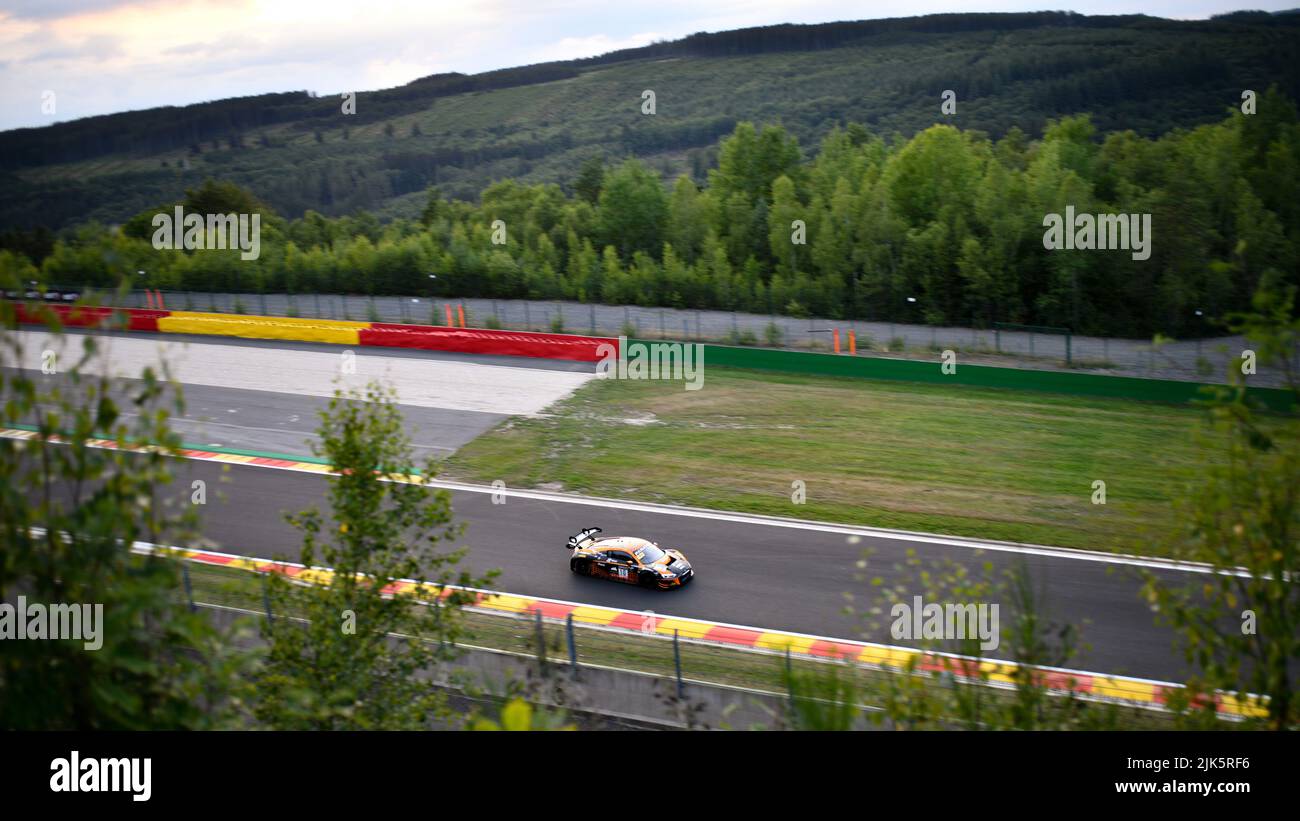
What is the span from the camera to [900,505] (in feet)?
79.8

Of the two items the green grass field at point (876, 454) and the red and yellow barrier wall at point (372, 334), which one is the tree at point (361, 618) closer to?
the green grass field at point (876, 454)

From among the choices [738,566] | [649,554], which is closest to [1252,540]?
[649,554]

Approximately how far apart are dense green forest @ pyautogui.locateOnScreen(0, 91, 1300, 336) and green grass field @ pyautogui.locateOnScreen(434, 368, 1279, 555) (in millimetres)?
12028

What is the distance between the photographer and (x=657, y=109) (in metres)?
157

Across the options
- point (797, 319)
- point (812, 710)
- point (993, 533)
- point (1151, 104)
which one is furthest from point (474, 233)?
point (1151, 104)

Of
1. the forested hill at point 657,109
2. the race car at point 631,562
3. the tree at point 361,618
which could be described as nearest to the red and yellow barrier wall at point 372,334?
the race car at point 631,562

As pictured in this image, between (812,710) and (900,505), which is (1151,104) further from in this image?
(812,710)

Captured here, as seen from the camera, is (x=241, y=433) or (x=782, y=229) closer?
(x=241, y=433)

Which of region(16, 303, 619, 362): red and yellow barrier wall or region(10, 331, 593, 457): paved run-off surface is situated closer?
region(10, 331, 593, 457): paved run-off surface

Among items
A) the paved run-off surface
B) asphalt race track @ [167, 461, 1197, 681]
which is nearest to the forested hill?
the paved run-off surface

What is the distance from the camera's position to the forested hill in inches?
4213

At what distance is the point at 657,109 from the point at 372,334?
125501 millimetres

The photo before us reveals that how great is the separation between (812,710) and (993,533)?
18327 mm

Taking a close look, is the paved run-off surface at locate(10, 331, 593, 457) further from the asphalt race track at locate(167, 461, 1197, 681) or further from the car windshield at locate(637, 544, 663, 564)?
the car windshield at locate(637, 544, 663, 564)
